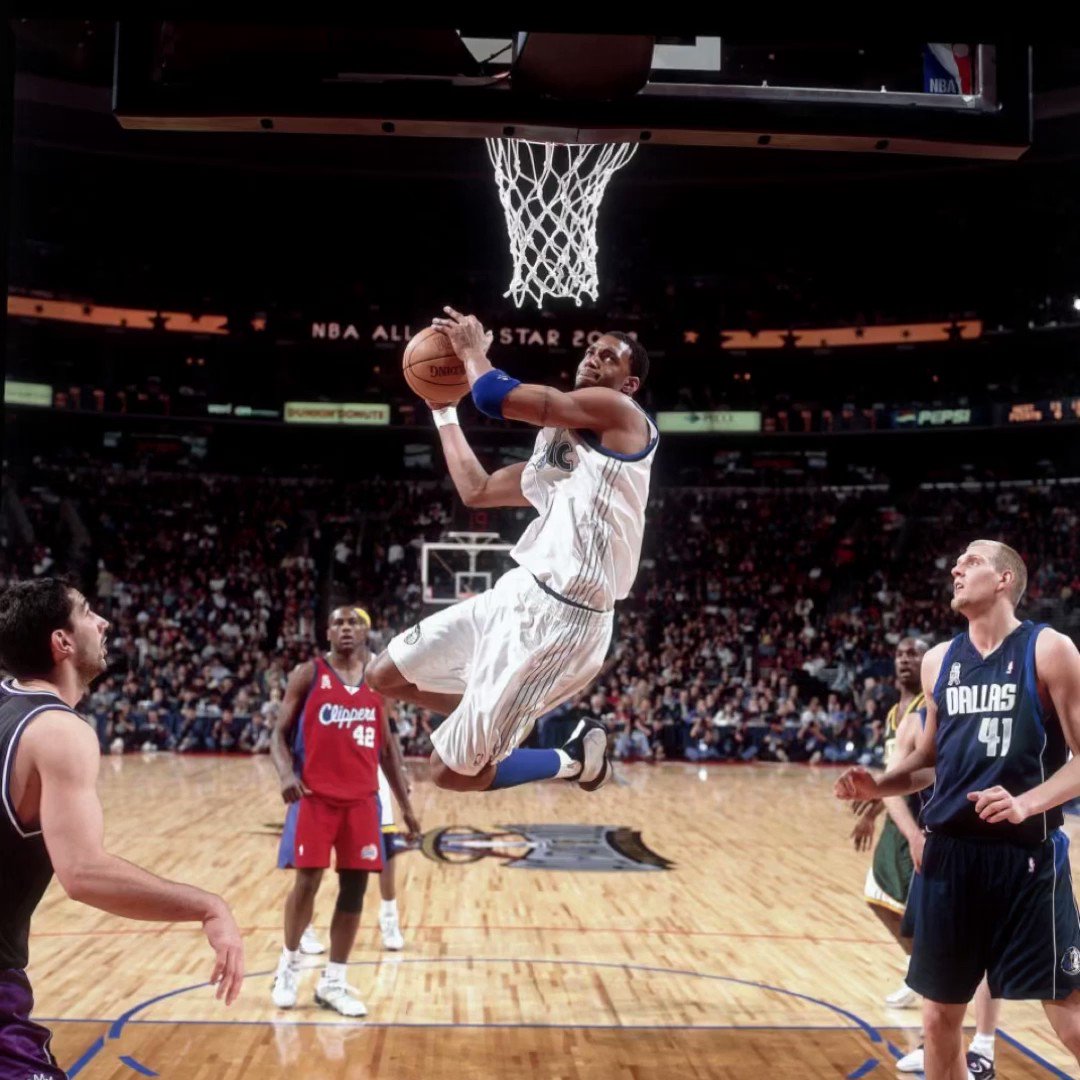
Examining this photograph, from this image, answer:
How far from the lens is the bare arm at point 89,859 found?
2.45m

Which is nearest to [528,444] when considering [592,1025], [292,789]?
[292,789]

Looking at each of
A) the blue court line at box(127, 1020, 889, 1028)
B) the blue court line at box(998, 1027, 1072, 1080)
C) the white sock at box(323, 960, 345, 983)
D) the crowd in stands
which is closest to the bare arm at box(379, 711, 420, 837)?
the white sock at box(323, 960, 345, 983)

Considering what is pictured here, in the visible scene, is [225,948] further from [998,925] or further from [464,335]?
[998,925]

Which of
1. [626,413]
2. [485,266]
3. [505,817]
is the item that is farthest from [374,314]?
[626,413]

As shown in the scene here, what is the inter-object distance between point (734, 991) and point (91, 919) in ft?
15.0

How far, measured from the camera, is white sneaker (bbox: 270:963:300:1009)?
6.43 meters

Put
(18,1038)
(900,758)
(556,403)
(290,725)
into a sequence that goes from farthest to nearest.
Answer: (290,725) → (900,758) → (556,403) → (18,1038)

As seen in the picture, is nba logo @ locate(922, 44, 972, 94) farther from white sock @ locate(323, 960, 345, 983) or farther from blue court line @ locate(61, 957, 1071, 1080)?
white sock @ locate(323, 960, 345, 983)

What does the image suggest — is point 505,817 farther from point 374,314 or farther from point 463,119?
point 374,314

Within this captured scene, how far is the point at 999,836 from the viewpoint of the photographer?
13.3 ft

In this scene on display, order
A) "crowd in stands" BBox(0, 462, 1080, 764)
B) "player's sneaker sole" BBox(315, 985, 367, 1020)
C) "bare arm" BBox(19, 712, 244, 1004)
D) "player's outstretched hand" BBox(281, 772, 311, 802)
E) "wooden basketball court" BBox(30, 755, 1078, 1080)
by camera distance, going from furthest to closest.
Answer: "crowd in stands" BBox(0, 462, 1080, 764) → "player's outstretched hand" BBox(281, 772, 311, 802) → "player's sneaker sole" BBox(315, 985, 367, 1020) → "wooden basketball court" BBox(30, 755, 1078, 1080) → "bare arm" BBox(19, 712, 244, 1004)

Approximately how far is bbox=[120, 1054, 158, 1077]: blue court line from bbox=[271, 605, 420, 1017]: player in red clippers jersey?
108 centimetres

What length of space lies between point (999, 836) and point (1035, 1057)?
2.37 meters

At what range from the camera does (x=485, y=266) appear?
93.8 ft
